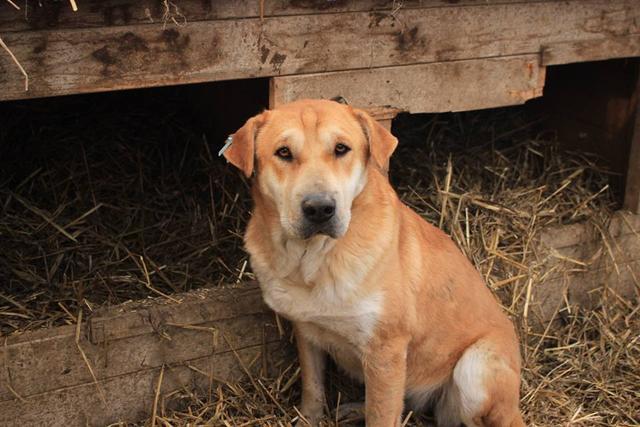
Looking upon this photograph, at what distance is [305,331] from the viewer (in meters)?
4.08

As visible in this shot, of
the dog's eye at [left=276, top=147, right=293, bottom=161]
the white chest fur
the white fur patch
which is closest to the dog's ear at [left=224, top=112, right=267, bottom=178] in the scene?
the dog's eye at [left=276, top=147, right=293, bottom=161]

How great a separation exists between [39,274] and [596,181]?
11.7 feet

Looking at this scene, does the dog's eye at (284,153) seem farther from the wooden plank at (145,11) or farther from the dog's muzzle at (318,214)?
the wooden plank at (145,11)

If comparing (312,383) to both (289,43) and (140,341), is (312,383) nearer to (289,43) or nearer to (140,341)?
(140,341)

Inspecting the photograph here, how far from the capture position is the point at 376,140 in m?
3.70

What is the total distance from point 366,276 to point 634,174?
2485 mm

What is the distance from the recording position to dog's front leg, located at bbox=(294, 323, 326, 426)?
4324 millimetres

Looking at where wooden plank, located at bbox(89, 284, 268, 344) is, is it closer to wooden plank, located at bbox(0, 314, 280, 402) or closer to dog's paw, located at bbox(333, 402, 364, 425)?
wooden plank, located at bbox(0, 314, 280, 402)

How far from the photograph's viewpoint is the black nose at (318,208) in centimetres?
338

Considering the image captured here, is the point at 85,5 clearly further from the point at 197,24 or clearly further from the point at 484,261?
the point at 484,261

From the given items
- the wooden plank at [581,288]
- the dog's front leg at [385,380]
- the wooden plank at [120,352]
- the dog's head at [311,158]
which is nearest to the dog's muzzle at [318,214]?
the dog's head at [311,158]

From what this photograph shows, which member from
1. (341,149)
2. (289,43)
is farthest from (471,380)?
(289,43)

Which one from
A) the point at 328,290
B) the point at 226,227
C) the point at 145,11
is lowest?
the point at 226,227

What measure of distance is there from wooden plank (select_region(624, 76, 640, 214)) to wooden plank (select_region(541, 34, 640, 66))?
0.44 m
